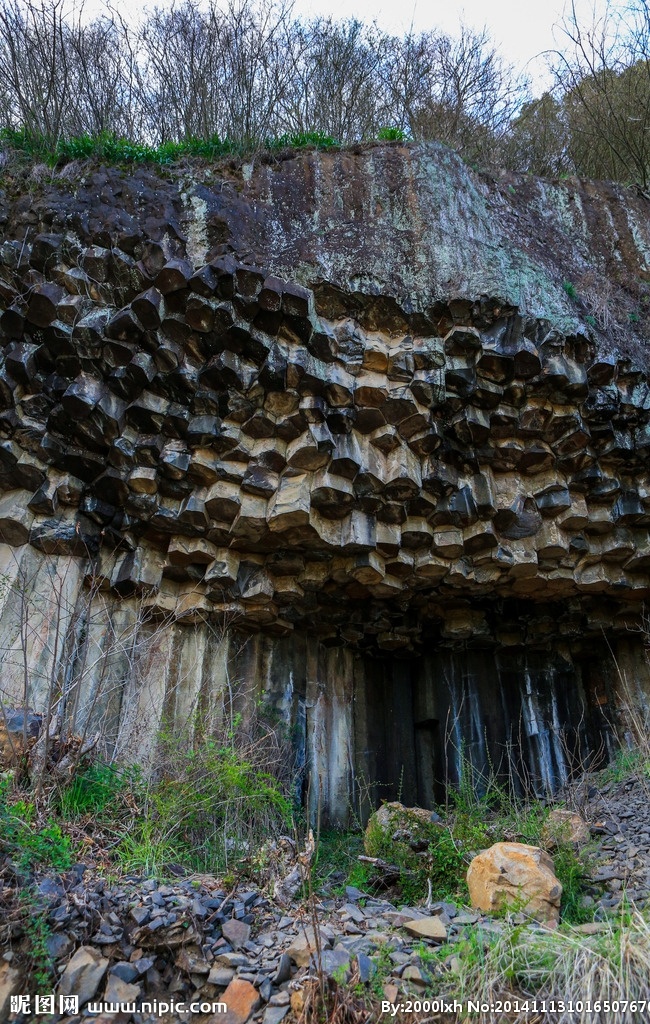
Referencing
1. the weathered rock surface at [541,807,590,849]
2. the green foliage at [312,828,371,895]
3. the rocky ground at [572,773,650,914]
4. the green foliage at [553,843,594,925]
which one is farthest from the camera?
the green foliage at [312,828,371,895]

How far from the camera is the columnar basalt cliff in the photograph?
22.3 ft

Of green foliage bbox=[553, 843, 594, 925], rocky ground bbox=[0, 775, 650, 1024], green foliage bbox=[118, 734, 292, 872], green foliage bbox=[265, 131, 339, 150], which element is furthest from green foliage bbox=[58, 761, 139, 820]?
green foliage bbox=[265, 131, 339, 150]

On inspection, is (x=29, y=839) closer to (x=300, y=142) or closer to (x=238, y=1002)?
(x=238, y=1002)

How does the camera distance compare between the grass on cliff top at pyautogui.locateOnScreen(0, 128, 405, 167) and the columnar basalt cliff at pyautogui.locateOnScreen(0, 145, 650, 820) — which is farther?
the grass on cliff top at pyautogui.locateOnScreen(0, 128, 405, 167)

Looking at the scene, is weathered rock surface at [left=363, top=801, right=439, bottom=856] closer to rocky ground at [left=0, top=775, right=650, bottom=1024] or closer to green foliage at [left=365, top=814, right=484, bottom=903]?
green foliage at [left=365, top=814, right=484, bottom=903]

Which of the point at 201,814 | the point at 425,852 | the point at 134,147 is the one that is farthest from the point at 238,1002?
the point at 134,147

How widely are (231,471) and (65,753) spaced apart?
3043 millimetres

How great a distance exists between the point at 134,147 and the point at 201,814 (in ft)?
22.3

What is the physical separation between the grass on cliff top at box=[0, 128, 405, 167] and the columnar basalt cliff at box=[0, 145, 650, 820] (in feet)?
1.39

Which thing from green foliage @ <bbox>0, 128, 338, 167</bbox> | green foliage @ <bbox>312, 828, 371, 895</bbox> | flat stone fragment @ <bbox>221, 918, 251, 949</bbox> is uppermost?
green foliage @ <bbox>0, 128, 338, 167</bbox>

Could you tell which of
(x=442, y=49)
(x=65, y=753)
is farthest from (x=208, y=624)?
(x=442, y=49)

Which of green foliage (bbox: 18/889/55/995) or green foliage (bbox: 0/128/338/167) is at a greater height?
green foliage (bbox: 0/128/338/167)

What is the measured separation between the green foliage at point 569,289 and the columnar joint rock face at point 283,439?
85 cm

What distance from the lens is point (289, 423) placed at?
6.98 m
